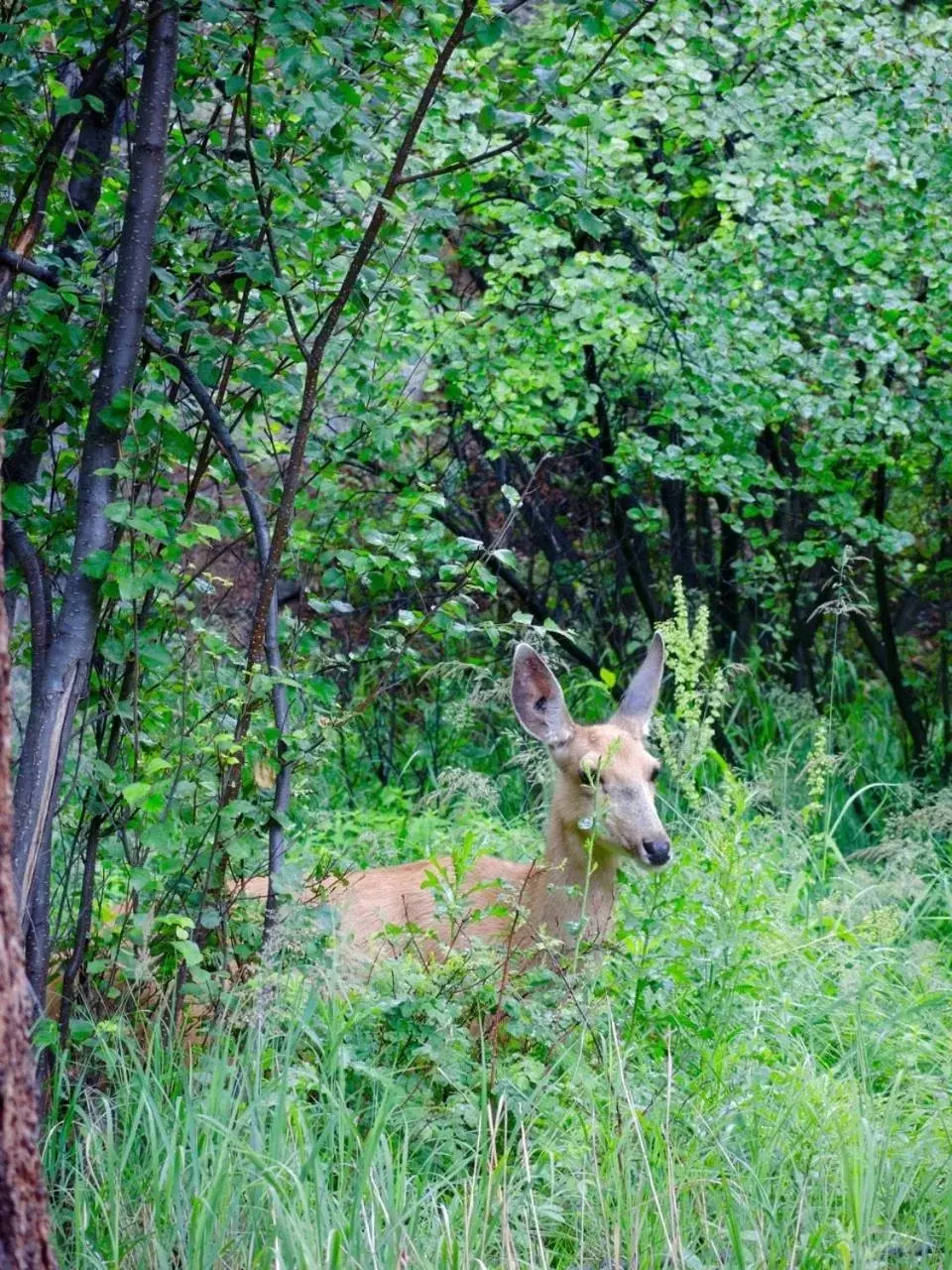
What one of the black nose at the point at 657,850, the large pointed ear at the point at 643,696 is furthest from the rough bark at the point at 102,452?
the large pointed ear at the point at 643,696

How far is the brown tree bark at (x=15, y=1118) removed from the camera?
197cm

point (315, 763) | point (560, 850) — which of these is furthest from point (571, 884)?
point (315, 763)

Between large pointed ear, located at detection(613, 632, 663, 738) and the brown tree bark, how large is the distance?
4.04 meters

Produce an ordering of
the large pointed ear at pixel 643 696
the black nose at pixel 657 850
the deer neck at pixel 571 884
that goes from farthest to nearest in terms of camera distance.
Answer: the large pointed ear at pixel 643 696 → the deer neck at pixel 571 884 → the black nose at pixel 657 850

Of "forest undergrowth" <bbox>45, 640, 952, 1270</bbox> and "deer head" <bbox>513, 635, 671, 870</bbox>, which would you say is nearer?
"forest undergrowth" <bbox>45, 640, 952, 1270</bbox>

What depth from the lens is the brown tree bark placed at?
1971mm

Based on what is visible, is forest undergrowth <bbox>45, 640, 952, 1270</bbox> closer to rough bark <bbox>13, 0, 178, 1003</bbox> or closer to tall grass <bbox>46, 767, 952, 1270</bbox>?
tall grass <bbox>46, 767, 952, 1270</bbox>

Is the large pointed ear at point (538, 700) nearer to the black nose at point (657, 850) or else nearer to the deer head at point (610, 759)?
the deer head at point (610, 759)

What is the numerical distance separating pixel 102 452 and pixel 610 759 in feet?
6.42

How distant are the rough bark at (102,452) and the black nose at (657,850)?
190cm

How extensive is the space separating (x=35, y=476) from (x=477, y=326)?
3.48 meters

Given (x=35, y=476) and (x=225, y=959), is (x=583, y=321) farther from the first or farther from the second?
(x=225, y=959)

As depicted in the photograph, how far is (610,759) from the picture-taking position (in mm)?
5133

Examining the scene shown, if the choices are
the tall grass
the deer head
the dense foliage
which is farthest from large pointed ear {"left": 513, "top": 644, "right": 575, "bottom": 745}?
the tall grass
